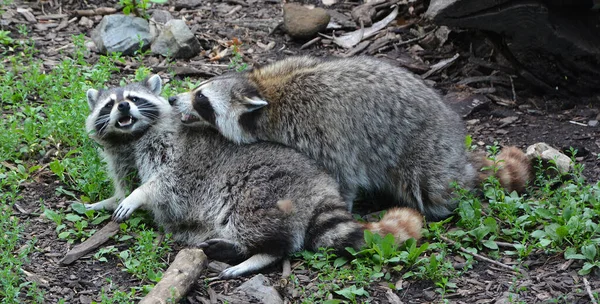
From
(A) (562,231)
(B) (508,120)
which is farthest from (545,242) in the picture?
(B) (508,120)

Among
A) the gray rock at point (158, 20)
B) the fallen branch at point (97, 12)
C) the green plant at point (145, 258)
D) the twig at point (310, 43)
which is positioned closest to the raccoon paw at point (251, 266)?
the green plant at point (145, 258)

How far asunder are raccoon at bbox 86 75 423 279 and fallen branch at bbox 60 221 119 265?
79 millimetres

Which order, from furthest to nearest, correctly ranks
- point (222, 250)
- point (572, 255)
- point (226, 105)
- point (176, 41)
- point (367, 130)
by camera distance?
1. point (176, 41)
2. point (226, 105)
3. point (367, 130)
4. point (222, 250)
5. point (572, 255)

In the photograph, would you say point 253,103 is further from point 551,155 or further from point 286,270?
point 551,155

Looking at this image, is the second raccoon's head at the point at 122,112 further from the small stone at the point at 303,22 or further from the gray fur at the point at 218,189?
the small stone at the point at 303,22

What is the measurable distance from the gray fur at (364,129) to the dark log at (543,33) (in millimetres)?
830

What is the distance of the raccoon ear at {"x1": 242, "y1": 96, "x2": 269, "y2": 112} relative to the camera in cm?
487

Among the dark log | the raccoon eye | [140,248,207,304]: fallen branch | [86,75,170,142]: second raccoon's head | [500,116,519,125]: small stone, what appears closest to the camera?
[140,248,207,304]: fallen branch

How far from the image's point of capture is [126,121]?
4.98 metres

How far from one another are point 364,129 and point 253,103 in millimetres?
703

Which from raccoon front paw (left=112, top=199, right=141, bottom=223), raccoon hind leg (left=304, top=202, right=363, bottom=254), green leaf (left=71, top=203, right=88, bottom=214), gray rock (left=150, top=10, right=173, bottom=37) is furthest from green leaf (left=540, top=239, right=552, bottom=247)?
gray rock (left=150, top=10, right=173, bottom=37)

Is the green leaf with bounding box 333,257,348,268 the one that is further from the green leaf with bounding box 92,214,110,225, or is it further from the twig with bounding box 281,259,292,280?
the green leaf with bounding box 92,214,110,225

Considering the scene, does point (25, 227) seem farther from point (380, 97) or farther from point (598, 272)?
point (598, 272)

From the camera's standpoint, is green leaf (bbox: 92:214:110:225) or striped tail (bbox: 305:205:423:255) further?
green leaf (bbox: 92:214:110:225)
